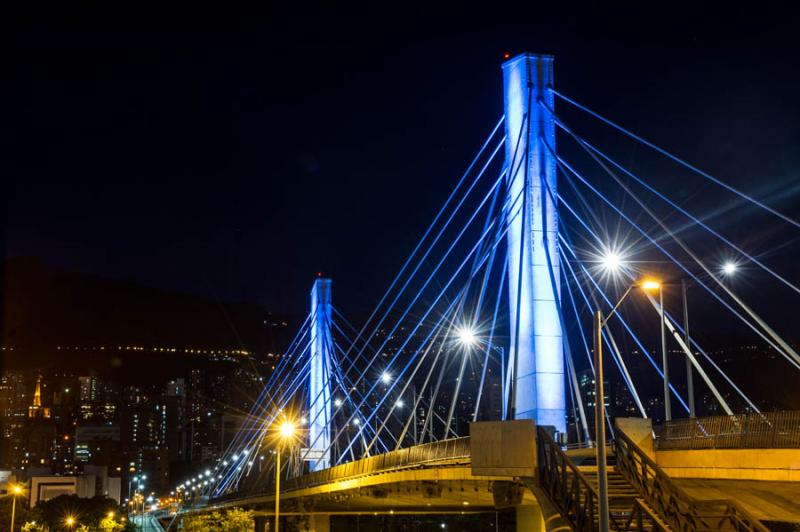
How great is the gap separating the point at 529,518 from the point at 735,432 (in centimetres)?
1977

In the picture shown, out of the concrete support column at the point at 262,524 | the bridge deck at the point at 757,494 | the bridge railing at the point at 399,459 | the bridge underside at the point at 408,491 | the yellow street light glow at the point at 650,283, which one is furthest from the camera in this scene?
the concrete support column at the point at 262,524

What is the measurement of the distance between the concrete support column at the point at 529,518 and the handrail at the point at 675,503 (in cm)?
1998

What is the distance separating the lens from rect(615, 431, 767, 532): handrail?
16.3 m

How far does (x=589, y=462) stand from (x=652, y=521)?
827 cm

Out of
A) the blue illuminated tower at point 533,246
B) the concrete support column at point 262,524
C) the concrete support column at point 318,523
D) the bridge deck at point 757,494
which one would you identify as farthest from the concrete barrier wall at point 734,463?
the concrete support column at point 262,524

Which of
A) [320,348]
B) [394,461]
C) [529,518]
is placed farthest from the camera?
[320,348]

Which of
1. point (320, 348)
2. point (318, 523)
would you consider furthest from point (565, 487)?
point (320, 348)

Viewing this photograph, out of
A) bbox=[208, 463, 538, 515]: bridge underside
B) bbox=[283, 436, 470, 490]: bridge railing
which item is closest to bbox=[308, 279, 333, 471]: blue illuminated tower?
bbox=[208, 463, 538, 515]: bridge underside

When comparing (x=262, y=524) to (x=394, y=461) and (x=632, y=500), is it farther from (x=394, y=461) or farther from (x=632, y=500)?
(x=632, y=500)

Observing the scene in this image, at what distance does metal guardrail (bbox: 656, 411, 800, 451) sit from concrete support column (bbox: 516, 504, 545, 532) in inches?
608

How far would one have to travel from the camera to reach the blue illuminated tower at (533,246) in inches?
1011

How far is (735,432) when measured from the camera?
878 inches

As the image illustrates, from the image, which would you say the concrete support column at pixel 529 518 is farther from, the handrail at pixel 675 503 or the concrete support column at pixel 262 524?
the concrete support column at pixel 262 524

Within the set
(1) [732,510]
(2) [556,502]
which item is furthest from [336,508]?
(1) [732,510]
